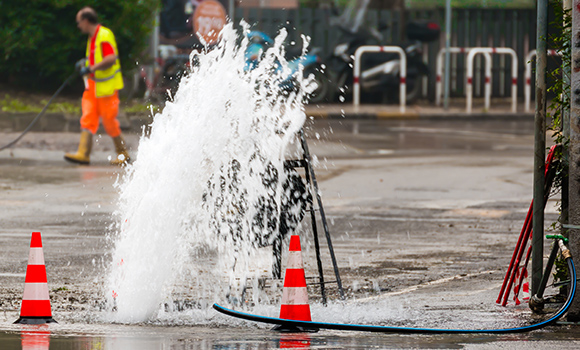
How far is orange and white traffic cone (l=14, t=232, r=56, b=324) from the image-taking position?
260 inches

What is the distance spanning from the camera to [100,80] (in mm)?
16297

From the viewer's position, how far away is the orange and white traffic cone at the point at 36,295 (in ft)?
21.6

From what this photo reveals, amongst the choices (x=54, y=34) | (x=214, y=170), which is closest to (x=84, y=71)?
(x=54, y=34)

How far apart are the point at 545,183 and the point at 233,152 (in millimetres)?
1978

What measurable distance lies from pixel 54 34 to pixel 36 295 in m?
15.6

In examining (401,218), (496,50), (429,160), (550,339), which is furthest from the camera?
(496,50)

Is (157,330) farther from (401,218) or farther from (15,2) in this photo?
(15,2)

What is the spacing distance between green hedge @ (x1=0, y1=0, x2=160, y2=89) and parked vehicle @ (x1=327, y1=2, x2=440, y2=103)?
6.94m

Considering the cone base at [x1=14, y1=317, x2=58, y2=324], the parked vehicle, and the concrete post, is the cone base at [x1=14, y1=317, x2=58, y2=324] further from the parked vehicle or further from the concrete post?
the parked vehicle

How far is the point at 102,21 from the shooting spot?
845 inches

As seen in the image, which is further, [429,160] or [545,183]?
[429,160]

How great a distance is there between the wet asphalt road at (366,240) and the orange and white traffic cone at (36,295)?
5.9 inches

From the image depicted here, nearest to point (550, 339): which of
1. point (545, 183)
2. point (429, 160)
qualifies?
point (545, 183)

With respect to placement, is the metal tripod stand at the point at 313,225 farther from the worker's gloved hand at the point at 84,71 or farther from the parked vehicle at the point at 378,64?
the parked vehicle at the point at 378,64
